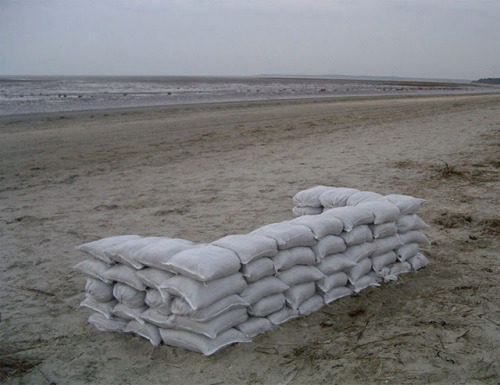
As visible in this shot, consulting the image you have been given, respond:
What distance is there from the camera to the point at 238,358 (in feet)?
10.4

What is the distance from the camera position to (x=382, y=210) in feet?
14.6

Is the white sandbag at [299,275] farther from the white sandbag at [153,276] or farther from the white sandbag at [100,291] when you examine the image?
the white sandbag at [100,291]

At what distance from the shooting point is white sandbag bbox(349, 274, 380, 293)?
4129mm

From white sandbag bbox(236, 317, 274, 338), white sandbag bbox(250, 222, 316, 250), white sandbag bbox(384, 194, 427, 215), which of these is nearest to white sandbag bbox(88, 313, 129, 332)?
white sandbag bbox(236, 317, 274, 338)

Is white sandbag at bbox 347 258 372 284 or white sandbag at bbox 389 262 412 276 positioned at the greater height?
white sandbag at bbox 347 258 372 284

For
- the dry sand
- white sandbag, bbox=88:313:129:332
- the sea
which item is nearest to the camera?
the dry sand

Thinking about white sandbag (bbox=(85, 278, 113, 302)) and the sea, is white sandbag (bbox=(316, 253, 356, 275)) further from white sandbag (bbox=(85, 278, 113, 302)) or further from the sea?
the sea

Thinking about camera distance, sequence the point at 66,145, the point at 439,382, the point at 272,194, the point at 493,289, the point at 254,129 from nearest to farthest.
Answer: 1. the point at 439,382
2. the point at 493,289
3. the point at 272,194
4. the point at 66,145
5. the point at 254,129

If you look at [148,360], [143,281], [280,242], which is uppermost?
[280,242]

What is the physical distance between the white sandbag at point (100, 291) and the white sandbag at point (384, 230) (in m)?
2.38

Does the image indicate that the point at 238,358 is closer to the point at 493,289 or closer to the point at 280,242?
the point at 280,242

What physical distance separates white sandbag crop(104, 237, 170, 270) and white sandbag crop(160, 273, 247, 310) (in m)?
0.37

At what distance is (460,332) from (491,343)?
0.21 m

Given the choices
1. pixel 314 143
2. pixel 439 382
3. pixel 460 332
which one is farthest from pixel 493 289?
pixel 314 143
